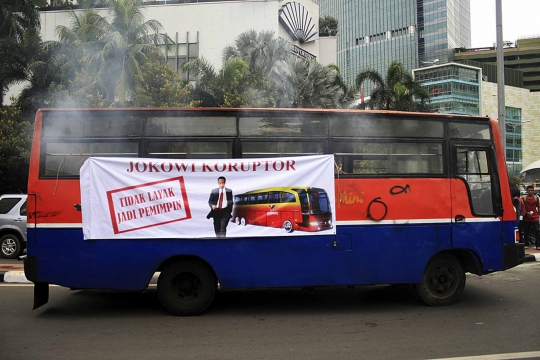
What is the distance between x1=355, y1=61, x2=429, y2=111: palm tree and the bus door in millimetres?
22662

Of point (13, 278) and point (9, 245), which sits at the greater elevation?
point (9, 245)

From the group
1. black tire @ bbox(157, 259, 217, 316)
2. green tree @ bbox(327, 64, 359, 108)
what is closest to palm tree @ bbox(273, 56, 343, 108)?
green tree @ bbox(327, 64, 359, 108)

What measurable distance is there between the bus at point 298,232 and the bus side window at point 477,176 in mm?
18

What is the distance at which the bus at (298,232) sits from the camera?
6281 millimetres

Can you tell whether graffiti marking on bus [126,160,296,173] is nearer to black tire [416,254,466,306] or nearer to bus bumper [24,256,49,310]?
bus bumper [24,256,49,310]

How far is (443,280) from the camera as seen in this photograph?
7.01 m

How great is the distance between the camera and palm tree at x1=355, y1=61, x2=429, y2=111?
28984mm

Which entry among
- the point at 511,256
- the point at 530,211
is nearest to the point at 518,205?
the point at 530,211

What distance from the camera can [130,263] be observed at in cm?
630

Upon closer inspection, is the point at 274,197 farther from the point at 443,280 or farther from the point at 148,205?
the point at 443,280

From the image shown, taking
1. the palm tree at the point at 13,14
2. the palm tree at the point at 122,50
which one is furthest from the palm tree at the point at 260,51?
the palm tree at the point at 13,14

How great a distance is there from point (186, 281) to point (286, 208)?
5.89 feet

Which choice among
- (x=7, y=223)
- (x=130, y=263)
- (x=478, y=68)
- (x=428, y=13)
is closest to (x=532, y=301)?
(x=130, y=263)

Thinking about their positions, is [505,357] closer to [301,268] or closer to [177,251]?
[301,268]
